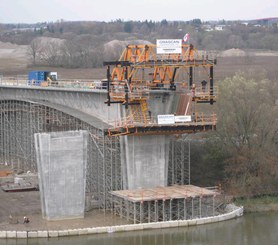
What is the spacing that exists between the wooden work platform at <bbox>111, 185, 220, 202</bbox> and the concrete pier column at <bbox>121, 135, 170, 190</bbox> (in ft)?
2.70

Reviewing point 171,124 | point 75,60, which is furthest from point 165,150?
point 75,60

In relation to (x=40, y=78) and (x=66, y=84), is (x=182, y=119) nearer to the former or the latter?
(x=66, y=84)

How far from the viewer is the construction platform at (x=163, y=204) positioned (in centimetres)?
5253

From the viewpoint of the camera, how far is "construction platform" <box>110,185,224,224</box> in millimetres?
52531

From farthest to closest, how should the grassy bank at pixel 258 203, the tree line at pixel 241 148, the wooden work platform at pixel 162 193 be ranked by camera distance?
1. the tree line at pixel 241 148
2. the grassy bank at pixel 258 203
3. the wooden work platform at pixel 162 193

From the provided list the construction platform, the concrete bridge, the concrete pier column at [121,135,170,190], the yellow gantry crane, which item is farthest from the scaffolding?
the yellow gantry crane

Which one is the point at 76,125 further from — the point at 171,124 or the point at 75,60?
the point at 75,60

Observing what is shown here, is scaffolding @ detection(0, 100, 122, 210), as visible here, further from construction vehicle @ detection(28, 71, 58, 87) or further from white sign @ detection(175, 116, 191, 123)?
white sign @ detection(175, 116, 191, 123)

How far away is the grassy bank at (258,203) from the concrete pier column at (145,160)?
5.85 m

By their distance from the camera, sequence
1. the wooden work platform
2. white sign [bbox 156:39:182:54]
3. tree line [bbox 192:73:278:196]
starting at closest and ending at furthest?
the wooden work platform
white sign [bbox 156:39:182:54]
tree line [bbox 192:73:278:196]

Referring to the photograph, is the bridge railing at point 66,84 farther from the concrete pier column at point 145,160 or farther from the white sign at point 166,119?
the white sign at point 166,119

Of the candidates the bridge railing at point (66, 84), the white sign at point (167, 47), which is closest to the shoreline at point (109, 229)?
the white sign at point (167, 47)

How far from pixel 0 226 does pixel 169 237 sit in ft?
34.1

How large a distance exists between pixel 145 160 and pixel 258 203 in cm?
886
